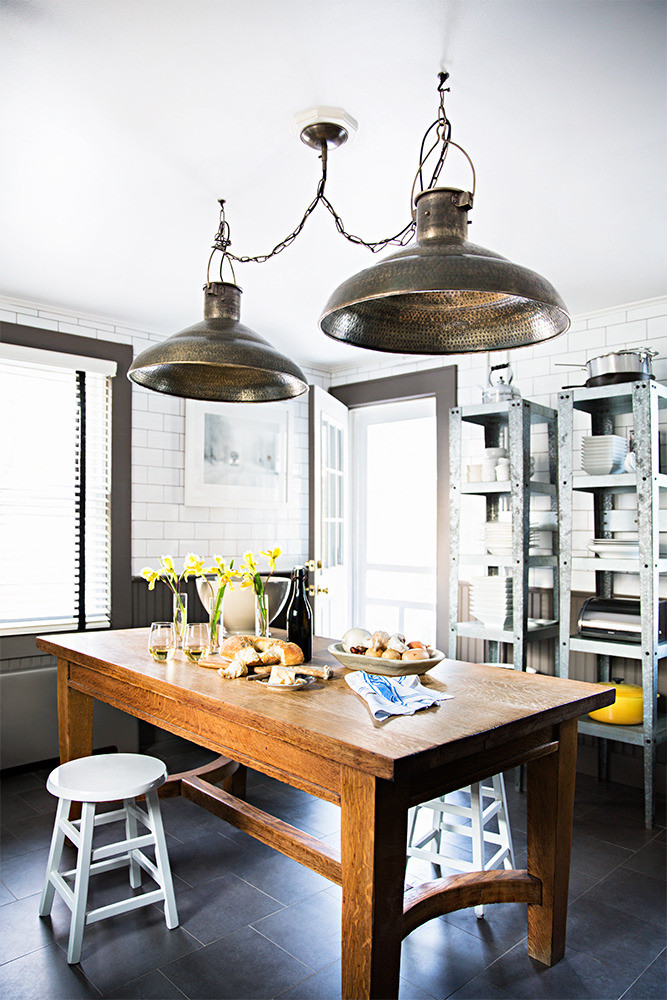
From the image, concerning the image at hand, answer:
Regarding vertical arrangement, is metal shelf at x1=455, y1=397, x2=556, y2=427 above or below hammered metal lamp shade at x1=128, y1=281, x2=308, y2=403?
above

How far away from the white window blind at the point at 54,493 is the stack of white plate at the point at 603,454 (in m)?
2.87

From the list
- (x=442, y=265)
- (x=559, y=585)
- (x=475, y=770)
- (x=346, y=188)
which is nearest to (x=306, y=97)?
(x=346, y=188)

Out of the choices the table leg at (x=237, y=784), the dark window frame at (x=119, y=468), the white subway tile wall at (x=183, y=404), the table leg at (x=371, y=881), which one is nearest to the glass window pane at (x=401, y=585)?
the white subway tile wall at (x=183, y=404)

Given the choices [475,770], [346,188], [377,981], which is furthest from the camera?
[346,188]

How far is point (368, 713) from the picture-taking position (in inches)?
76.8

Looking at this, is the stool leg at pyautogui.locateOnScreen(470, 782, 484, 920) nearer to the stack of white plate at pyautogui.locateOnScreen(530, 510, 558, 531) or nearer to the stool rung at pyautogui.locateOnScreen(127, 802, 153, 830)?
the stool rung at pyautogui.locateOnScreen(127, 802, 153, 830)

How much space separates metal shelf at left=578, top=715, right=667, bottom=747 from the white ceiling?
2.32 meters

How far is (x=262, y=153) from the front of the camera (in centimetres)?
253

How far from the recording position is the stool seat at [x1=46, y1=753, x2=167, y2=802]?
229 cm

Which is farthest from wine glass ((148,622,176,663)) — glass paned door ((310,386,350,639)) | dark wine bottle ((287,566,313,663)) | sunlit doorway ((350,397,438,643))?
sunlit doorway ((350,397,438,643))

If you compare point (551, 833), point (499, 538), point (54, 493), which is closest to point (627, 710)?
point (499, 538)

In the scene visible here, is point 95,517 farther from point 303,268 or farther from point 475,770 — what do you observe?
point 475,770

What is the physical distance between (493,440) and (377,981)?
336 centimetres

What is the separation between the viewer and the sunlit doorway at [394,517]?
562 cm
